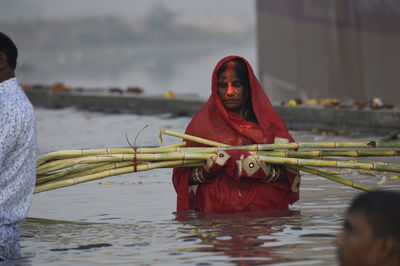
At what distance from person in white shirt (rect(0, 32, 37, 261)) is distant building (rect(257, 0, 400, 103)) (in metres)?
9.17

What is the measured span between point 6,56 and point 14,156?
55 cm

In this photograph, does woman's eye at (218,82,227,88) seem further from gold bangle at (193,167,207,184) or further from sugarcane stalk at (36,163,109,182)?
sugarcane stalk at (36,163,109,182)

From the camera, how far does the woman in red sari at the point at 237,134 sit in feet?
23.0

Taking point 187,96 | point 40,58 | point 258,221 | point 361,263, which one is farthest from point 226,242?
point 40,58

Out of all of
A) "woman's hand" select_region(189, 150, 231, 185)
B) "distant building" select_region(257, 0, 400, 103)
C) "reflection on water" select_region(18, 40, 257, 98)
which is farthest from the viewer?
"reflection on water" select_region(18, 40, 257, 98)

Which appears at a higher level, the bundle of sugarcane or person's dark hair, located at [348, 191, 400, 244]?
person's dark hair, located at [348, 191, 400, 244]

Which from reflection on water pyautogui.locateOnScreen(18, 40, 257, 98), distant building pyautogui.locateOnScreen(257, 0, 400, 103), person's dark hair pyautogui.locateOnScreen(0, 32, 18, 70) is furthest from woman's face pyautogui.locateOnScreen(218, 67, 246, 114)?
reflection on water pyautogui.locateOnScreen(18, 40, 257, 98)

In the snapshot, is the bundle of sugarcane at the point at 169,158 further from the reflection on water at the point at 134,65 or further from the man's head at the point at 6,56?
the reflection on water at the point at 134,65

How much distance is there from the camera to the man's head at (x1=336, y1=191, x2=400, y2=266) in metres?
2.88

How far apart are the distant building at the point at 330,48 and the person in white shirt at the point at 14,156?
30.1 ft

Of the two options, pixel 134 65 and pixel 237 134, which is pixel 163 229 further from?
pixel 134 65

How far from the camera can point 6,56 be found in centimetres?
582

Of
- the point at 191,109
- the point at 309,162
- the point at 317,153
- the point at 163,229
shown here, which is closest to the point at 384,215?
the point at 309,162

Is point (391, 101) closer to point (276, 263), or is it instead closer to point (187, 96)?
point (187, 96)
